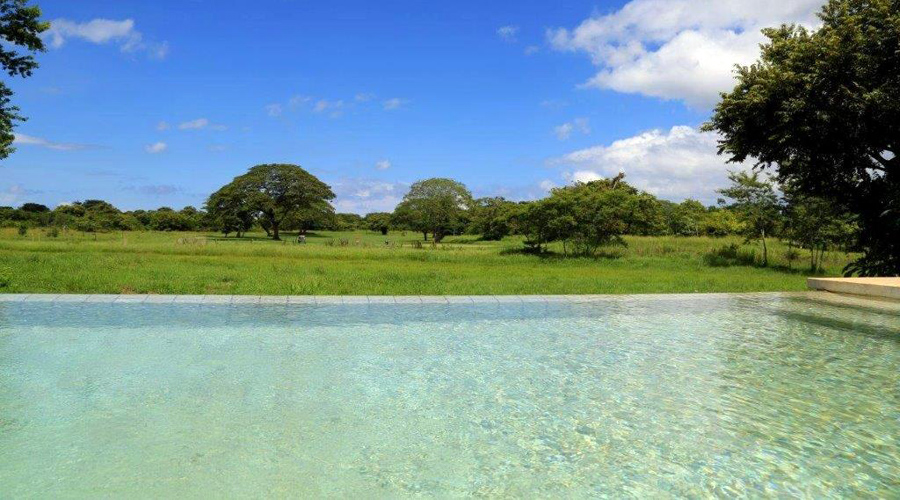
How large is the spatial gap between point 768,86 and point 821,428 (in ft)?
48.0

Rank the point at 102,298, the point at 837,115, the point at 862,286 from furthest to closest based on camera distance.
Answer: the point at 837,115
the point at 862,286
the point at 102,298

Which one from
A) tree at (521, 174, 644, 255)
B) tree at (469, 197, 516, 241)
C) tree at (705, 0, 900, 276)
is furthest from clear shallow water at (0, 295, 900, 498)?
tree at (469, 197, 516, 241)

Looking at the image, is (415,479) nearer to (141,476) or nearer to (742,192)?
(141,476)

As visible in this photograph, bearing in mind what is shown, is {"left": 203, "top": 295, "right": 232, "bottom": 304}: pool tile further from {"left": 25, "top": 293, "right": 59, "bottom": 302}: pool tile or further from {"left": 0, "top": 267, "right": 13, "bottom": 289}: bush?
{"left": 0, "top": 267, "right": 13, "bottom": 289}: bush

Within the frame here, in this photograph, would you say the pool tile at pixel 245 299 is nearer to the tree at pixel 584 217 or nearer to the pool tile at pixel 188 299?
the pool tile at pixel 188 299

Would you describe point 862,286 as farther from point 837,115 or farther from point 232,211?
point 232,211

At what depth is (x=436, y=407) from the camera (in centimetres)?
509

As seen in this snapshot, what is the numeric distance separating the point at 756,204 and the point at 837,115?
7.00 metres

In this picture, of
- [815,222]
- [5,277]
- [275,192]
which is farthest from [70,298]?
[275,192]

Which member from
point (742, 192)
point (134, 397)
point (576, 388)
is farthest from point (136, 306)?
point (742, 192)

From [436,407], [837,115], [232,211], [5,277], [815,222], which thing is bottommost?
[436,407]

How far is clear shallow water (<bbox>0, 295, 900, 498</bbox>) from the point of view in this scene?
146 inches

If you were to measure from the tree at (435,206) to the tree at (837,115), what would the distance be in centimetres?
3948

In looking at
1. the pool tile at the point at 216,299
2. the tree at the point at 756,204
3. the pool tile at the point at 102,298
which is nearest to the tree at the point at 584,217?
the tree at the point at 756,204
